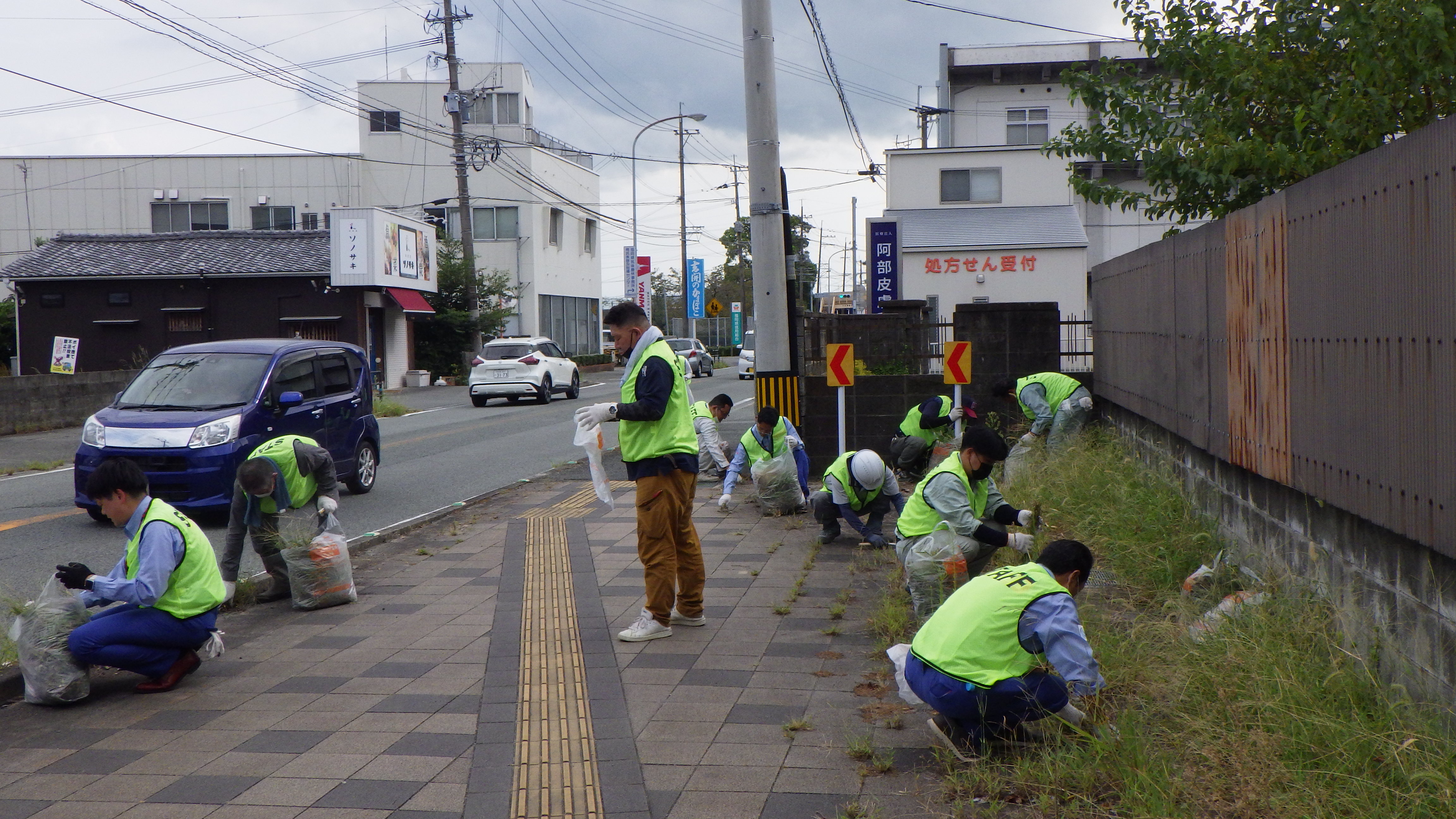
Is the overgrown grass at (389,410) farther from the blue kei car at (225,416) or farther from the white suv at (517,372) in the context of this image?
the blue kei car at (225,416)

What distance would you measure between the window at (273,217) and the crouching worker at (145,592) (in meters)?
43.4

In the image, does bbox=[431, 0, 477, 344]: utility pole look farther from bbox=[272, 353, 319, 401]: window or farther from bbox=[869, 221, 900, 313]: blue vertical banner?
bbox=[272, 353, 319, 401]: window

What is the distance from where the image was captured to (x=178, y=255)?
3347cm

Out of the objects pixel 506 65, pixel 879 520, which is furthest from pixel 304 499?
pixel 506 65

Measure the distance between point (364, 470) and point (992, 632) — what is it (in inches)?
390

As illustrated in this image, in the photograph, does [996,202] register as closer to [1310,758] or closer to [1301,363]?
[1301,363]

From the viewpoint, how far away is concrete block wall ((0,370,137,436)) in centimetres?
1934

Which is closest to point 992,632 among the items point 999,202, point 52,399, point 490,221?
point 52,399

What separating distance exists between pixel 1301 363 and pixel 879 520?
12.9 feet

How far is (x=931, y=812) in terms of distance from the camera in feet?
12.8

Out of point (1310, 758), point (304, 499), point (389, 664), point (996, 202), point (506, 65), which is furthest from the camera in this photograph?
point (506, 65)

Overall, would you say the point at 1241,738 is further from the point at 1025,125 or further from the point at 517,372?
the point at 1025,125

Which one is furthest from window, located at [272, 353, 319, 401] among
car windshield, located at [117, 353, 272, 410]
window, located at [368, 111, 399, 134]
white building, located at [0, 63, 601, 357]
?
window, located at [368, 111, 399, 134]

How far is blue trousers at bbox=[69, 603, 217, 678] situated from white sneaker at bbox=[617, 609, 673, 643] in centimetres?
217
